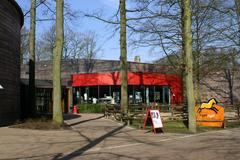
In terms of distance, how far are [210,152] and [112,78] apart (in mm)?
34036

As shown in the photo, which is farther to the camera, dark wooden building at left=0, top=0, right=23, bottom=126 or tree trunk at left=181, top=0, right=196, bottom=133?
dark wooden building at left=0, top=0, right=23, bottom=126

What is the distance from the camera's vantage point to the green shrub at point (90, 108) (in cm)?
4356

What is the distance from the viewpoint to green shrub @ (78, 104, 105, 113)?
43.6 m

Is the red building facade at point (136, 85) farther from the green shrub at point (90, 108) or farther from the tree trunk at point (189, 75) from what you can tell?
the tree trunk at point (189, 75)

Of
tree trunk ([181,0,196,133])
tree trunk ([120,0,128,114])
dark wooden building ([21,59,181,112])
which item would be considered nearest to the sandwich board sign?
tree trunk ([181,0,196,133])

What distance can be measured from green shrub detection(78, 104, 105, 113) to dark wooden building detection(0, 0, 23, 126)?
18483 mm

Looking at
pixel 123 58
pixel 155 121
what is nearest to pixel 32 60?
pixel 123 58

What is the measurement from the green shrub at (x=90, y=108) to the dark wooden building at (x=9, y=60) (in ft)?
60.6

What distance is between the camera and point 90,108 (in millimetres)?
44438

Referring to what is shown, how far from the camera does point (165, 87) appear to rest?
50.4m

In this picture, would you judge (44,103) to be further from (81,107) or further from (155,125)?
(155,125)

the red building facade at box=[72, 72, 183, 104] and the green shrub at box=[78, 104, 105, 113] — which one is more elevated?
the red building facade at box=[72, 72, 183, 104]

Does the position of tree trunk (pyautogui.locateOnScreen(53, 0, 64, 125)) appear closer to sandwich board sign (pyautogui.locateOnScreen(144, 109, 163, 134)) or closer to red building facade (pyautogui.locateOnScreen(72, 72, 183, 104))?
sandwich board sign (pyautogui.locateOnScreen(144, 109, 163, 134))

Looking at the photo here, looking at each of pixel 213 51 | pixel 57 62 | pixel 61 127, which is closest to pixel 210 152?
pixel 61 127
